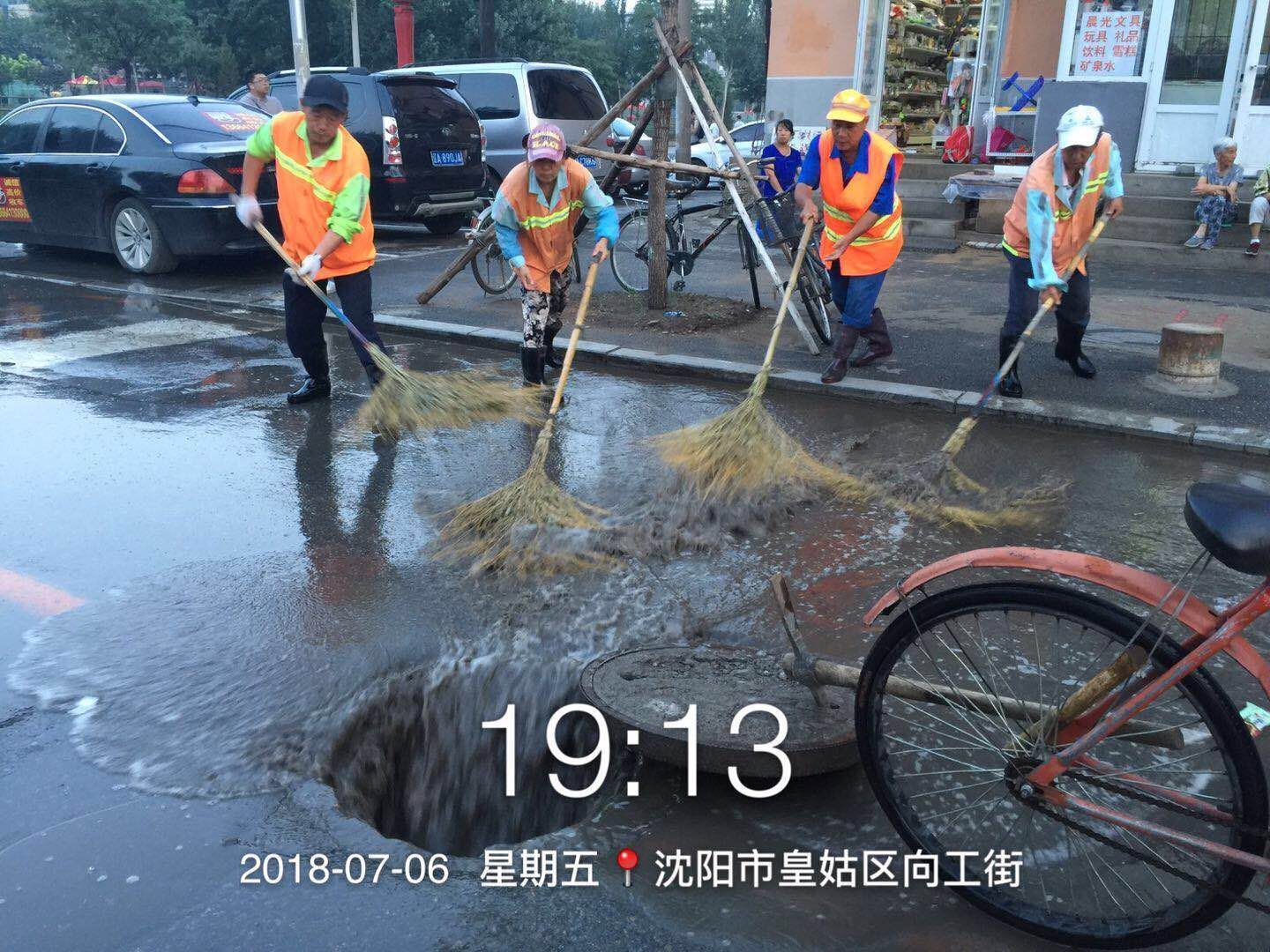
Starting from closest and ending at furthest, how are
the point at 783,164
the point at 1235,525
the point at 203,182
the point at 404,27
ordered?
the point at 1235,525
the point at 783,164
the point at 203,182
the point at 404,27

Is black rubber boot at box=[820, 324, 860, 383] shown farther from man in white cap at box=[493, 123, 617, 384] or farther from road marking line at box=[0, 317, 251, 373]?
road marking line at box=[0, 317, 251, 373]

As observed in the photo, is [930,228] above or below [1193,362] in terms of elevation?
above

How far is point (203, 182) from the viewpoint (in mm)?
10664

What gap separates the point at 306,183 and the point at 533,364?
68.5 inches

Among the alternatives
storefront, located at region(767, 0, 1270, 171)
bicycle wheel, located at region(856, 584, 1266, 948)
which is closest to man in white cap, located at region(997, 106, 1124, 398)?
bicycle wheel, located at region(856, 584, 1266, 948)

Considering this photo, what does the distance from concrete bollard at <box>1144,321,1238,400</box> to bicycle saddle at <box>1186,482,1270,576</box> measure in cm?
516

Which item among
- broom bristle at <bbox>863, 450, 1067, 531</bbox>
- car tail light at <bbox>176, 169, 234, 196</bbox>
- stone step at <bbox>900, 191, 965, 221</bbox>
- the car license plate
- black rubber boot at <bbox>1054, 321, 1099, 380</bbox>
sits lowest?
broom bristle at <bbox>863, 450, 1067, 531</bbox>

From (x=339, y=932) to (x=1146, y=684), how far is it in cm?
184

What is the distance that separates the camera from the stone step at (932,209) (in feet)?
46.5

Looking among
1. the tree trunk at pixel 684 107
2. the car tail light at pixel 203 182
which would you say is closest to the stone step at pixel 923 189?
the tree trunk at pixel 684 107

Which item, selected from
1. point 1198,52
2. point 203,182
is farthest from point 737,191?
point 1198,52

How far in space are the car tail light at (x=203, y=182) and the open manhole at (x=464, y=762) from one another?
28.0ft

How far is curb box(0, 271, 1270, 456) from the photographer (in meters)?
6.11

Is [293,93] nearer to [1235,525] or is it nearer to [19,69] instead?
[1235,525]
